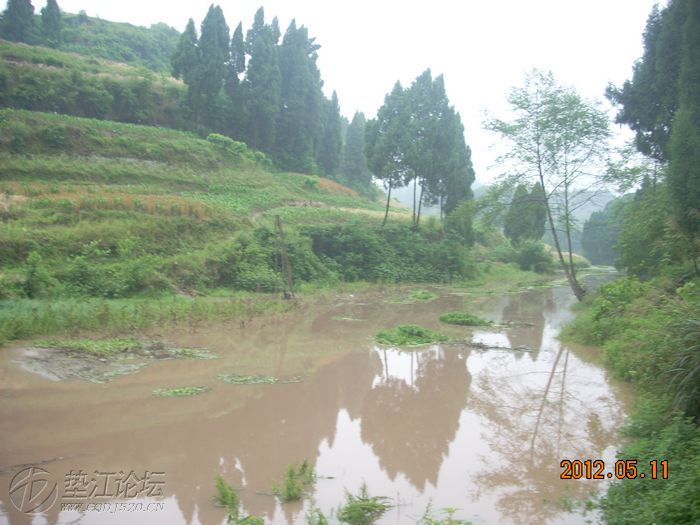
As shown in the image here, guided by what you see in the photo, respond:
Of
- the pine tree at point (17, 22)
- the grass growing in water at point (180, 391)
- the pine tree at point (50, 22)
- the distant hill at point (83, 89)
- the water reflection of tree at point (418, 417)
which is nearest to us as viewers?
the water reflection of tree at point (418, 417)

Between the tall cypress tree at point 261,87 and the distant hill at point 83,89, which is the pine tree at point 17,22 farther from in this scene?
the tall cypress tree at point 261,87

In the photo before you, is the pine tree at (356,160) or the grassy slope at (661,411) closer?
the grassy slope at (661,411)

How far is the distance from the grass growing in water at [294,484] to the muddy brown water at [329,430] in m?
0.09

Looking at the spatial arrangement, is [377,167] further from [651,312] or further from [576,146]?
[651,312]

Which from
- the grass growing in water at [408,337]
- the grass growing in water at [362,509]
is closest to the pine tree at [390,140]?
the grass growing in water at [408,337]

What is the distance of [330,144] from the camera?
47.2 m

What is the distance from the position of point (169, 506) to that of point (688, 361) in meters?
5.74

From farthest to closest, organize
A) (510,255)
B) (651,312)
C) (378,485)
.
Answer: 1. (510,255)
2. (651,312)
3. (378,485)

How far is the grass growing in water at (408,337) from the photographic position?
13.8m

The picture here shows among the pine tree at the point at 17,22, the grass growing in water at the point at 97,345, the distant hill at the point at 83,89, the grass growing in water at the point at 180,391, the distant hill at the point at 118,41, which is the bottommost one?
the grass growing in water at the point at 180,391

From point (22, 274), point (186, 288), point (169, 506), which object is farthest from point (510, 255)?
point (169, 506)

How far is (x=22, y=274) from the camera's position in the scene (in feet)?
49.8

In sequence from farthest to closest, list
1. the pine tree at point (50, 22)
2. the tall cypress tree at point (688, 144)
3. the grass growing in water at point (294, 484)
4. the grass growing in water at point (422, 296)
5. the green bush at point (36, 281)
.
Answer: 1. the pine tree at point (50, 22)
2. the grass growing in water at point (422, 296)
3. the green bush at point (36, 281)
4. the tall cypress tree at point (688, 144)
5. the grass growing in water at point (294, 484)

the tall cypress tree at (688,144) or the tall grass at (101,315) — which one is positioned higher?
the tall cypress tree at (688,144)
